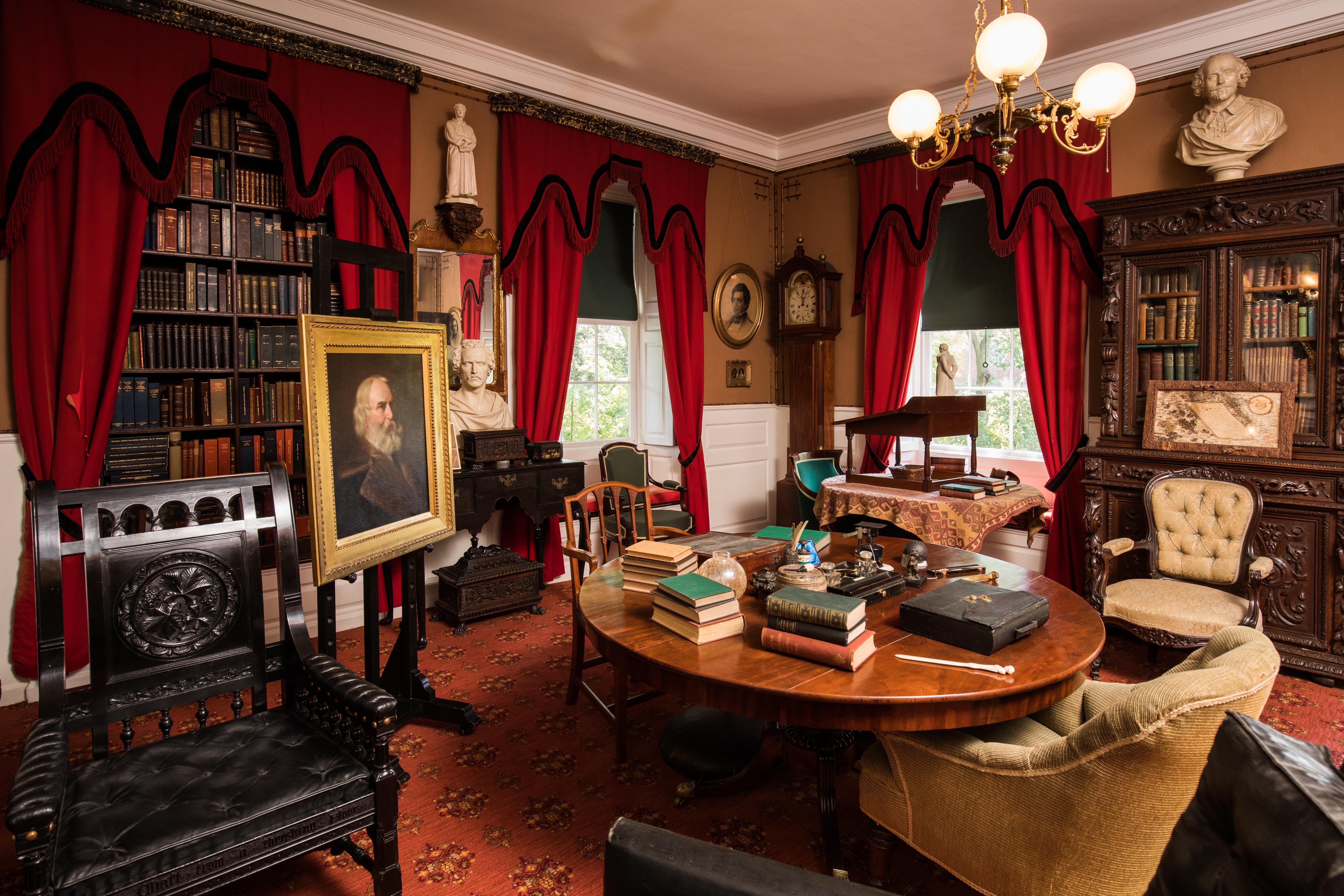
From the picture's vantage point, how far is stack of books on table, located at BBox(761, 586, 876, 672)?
5.80ft

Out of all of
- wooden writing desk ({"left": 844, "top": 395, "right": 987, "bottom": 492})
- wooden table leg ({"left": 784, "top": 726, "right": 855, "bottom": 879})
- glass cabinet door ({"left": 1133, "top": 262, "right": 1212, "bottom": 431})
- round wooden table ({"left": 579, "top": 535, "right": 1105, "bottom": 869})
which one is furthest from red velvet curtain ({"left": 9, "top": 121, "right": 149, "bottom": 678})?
glass cabinet door ({"left": 1133, "top": 262, "right": 1212, "bottom": 431})

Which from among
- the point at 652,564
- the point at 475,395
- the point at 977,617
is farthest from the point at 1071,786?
the point at 475,395

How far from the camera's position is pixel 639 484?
534 centimetres

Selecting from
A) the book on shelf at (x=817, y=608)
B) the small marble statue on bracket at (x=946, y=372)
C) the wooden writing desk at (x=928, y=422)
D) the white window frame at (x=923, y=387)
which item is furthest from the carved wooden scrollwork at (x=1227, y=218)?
the book on shelf at (x=817, y=608)

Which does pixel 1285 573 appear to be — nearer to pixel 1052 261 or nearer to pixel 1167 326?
pixel 1167 326

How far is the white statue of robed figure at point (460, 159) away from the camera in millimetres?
4379

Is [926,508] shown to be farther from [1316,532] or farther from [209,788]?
[209,788]

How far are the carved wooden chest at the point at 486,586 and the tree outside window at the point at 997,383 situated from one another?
3061mm

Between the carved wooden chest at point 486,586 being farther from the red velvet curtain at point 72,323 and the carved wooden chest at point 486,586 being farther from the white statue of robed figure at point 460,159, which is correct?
the white statue of robed figure at point 460,159

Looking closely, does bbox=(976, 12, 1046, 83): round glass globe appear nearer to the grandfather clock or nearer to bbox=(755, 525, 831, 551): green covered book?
bbox=(755, 525, 831, 551): green covered book

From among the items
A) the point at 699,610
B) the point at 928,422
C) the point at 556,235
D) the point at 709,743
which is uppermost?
the point at 556,235

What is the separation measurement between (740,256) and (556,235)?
188cm

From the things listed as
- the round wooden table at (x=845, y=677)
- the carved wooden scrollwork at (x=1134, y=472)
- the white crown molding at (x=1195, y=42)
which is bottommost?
the round wooden table at (x=845, y=677)

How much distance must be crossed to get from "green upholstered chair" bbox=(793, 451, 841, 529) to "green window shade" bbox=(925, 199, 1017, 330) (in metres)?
1.28
